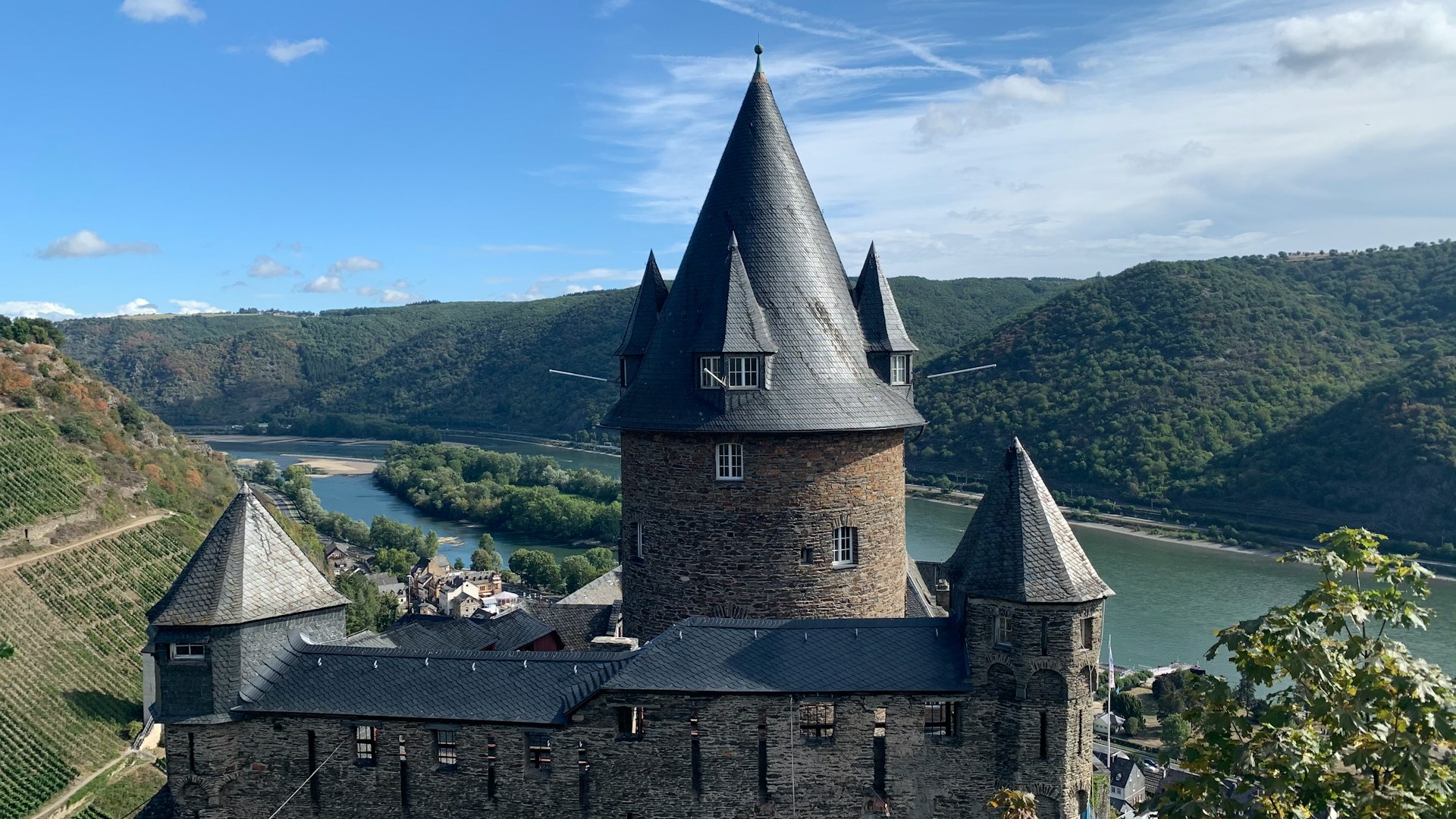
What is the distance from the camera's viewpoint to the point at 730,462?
14977 millimetres

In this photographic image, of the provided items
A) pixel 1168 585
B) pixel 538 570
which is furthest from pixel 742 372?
pixel 538 570

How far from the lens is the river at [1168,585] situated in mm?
49938

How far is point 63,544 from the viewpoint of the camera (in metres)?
51.4

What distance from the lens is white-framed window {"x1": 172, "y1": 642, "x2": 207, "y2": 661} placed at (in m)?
13.5

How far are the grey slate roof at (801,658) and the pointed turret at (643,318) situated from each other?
17.1ft

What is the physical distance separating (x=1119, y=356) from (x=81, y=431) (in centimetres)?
7917

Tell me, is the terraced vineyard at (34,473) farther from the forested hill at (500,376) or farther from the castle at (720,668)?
the forested hill at (500,376)

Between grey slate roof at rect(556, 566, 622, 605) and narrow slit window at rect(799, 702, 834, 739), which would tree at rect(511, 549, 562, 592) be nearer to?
grey slate roof at rect(556, 566, 622, 605)

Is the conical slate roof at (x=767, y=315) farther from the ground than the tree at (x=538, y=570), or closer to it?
farther from the ground

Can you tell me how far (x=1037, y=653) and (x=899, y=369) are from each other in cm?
544

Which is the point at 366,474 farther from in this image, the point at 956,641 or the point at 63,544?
the point at 956,641

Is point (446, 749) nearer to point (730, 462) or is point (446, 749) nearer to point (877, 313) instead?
point (730, 462)

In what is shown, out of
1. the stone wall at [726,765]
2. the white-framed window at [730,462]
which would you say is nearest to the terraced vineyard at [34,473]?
the stone wall at [726,765]

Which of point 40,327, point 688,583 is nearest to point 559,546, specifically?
point 40,327
